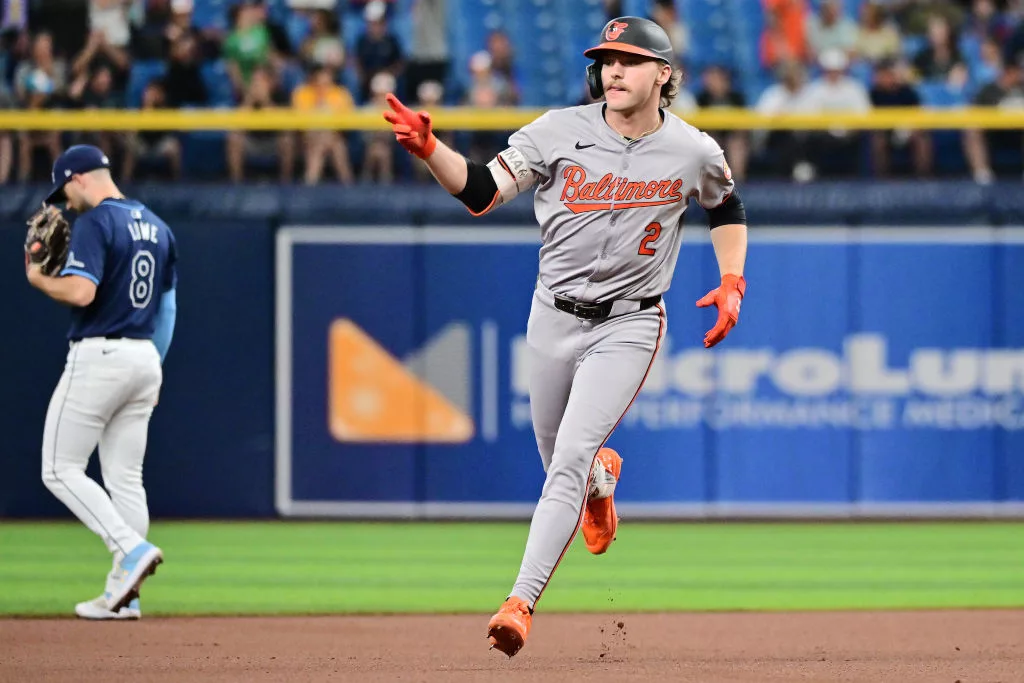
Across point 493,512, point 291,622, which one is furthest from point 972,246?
point 291,622

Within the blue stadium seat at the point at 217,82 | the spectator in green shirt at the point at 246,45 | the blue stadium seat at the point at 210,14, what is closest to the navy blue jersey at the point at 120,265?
the blue stadium seat at the point at 217,82

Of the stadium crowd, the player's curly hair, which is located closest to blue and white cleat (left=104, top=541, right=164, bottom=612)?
the player's curly hair

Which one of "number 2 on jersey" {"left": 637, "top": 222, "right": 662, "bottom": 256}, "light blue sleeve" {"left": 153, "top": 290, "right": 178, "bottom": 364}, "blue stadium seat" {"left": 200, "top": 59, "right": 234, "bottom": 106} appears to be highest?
"blue stadium seat" {"left": 200, "top": 59, "right": 234, "bottom": 106}

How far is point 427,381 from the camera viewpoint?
11039 millimetres

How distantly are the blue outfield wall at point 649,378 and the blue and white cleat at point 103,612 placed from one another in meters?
4.41

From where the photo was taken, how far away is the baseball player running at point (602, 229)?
5.11m

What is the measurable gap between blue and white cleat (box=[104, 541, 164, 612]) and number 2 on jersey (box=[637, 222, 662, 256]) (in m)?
2.53

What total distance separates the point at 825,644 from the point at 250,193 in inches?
251

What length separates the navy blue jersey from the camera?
663 cm

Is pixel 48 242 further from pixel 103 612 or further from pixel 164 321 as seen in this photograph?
pixel 103 612

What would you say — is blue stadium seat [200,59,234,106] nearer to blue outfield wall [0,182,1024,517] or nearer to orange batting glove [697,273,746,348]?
A: blue outfield wall [0,182,1024,517]

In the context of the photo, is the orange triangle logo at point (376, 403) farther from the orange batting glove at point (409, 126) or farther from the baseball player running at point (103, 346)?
the orange batting glove at point (409, 126)

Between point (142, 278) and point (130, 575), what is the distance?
4.14 feet

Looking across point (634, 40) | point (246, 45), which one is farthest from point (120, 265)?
point (246, 45)
